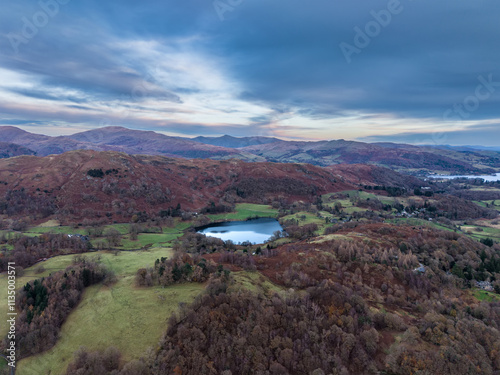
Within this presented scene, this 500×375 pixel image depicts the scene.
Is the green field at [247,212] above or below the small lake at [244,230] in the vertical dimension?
above

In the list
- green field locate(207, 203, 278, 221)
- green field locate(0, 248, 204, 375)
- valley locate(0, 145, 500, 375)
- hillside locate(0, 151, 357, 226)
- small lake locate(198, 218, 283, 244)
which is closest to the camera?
valley locate(0, 145, 500, 375)

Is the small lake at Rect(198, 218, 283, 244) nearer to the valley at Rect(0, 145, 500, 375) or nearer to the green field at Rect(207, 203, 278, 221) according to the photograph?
the green field at Rect(207, 203, 278, 221)

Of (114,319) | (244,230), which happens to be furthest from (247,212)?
(114,319)

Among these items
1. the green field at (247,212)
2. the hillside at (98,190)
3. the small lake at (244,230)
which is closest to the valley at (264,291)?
the hillside at (98,190)

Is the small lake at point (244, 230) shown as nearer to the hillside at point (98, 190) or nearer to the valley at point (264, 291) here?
the valley at point (264, 291)

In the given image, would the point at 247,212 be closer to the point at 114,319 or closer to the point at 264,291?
the point at 264,291

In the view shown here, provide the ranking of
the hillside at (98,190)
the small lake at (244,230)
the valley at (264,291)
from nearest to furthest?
the valley at (264,291) < the small lake at (244,230) < the hillside at (98,190)

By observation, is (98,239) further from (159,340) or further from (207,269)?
(159,340)

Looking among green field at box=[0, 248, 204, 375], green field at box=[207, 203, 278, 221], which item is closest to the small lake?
green field at box=[207, 203, 278, 221]
